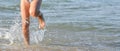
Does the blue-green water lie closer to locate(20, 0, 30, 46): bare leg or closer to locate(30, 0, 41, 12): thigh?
locate(20, 0, 30, 46): bare leg

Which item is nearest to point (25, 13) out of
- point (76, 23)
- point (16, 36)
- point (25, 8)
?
point (25, 8)

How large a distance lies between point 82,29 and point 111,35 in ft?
2.57

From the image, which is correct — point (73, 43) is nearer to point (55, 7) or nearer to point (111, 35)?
point (111, 35)

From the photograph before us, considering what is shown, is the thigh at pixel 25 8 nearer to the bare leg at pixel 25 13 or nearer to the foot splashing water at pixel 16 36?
the bare leg at pixel 25 13

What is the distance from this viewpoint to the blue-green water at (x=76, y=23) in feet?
23.9

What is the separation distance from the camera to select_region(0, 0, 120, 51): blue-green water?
7293 millimetres

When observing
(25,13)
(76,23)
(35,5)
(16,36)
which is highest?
(35,5)

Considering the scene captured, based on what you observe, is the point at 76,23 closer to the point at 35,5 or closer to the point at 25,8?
the point at 25,8

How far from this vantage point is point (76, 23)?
885cm

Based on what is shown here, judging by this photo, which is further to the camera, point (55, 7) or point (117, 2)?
point (117, 2)

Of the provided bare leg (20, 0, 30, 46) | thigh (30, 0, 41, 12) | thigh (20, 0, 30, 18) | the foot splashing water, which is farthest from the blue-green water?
thigh (30, 0, 41, 12)

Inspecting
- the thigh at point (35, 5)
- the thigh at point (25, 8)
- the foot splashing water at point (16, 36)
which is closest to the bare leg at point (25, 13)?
the thigh at point (25, 8)

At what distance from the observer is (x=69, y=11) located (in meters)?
10.3

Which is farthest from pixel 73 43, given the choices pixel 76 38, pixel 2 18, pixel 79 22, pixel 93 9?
pixel 93 9
